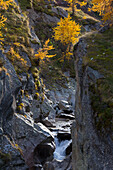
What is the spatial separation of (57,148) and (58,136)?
3.77ft

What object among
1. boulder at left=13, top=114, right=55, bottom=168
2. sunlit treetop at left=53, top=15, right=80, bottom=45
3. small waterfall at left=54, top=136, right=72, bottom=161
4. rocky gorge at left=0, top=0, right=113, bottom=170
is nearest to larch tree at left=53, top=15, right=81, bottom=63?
sunlit treetop at left=53, top=15, right=80, bottom=45

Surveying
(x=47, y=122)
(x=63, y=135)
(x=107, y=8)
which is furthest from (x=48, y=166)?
(x=107, y=8)

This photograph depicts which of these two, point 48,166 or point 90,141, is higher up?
point 90,141

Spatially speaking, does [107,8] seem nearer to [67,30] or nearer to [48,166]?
[48,166]

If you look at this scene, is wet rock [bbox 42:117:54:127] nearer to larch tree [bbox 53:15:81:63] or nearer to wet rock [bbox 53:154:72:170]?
wet rock [bbox 53:154:72:170]

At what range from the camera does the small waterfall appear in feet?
42.8

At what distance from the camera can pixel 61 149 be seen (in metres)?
14.0

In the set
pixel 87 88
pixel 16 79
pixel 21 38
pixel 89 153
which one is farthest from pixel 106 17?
pixel 21 38

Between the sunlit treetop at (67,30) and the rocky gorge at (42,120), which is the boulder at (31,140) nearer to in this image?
the rocky gorge at (42,120)

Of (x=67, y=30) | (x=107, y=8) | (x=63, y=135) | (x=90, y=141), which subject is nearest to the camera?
(x=90, y=141)

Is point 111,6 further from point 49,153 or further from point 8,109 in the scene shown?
point 49,153

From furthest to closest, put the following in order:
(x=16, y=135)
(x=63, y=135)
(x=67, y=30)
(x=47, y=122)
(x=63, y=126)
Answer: (x=67, y=30) → (x=63, y=126) → (x=47, y=122) → (x=63, y=135) → (x=16, y=135)

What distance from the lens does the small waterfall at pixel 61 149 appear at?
1306 centimetres

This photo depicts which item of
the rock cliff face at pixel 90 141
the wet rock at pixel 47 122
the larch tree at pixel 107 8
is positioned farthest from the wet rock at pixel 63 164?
the larch tree at pixel 107 8
